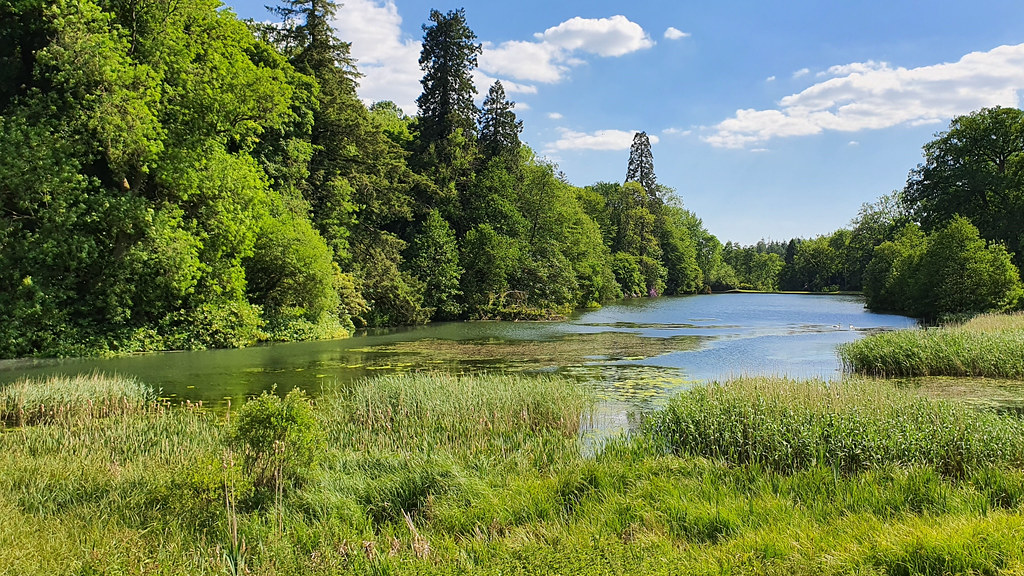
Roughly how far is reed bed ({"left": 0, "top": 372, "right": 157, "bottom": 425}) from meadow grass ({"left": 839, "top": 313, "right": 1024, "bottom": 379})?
A: 19.6 meters

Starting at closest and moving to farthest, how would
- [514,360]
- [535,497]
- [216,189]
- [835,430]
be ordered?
[535,497]
[835,430]
[514,360]
[216,189]

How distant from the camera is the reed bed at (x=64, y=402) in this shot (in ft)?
38.2

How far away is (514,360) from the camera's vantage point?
74.8 feet

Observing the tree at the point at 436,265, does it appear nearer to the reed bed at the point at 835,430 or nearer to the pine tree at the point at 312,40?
the pine tree at the point at 312,40

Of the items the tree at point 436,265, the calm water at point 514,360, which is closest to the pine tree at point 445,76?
the tree at point 436,265

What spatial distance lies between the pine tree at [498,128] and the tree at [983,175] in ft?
120

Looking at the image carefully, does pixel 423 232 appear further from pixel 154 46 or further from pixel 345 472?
pixel 345 472

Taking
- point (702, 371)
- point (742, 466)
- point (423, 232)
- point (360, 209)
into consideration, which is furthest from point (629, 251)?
point (742, 466)

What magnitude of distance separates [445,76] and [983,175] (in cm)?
4584

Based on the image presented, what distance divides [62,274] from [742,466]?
25.8m

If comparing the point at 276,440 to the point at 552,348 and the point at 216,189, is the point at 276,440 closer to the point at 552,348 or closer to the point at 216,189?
the point at 552,348

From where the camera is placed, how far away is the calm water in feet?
55.6

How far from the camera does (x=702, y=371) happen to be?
19.8m

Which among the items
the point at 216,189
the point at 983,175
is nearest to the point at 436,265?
the point at 216,189
